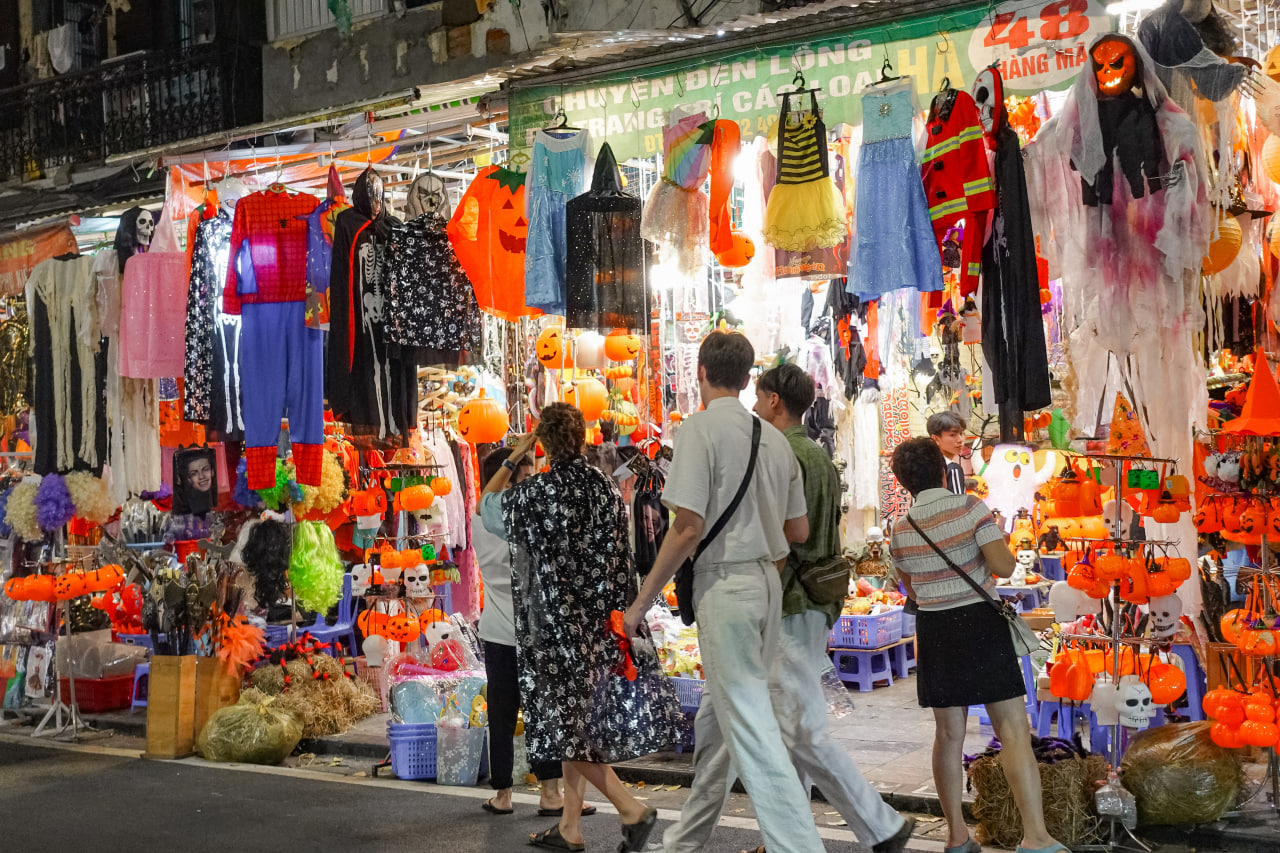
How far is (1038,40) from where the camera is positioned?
568cm

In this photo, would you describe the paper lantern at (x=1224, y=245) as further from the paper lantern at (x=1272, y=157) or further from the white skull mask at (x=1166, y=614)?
the white skull mask at (x=1166, y=614)

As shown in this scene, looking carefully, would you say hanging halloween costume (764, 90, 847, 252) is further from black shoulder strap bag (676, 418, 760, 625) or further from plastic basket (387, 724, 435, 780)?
plastic basket (387, 724, 435, 780)

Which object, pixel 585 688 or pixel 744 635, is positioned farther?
pixel 585 688

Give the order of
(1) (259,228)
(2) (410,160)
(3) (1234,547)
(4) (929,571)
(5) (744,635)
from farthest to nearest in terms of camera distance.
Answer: (2) (410,160) < (1) (259,228) < (3) (1234,547) < (4) (929,571) < (5) (744,635)

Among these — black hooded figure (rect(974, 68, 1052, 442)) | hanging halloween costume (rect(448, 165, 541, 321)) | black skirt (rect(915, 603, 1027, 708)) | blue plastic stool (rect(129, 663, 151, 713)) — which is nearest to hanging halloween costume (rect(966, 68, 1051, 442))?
black hooded figure (rect(974, 68, 1052, 442))

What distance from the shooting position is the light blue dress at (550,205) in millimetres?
6910

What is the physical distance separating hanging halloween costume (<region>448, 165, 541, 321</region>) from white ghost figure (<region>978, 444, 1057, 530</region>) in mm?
4411

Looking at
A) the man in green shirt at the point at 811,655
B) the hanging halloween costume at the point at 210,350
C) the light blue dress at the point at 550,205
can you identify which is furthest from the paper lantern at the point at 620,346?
the man in green shirt at the point at 811,655

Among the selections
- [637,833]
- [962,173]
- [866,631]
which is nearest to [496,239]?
[962,173]

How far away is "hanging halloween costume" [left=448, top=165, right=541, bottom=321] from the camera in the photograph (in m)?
7.16

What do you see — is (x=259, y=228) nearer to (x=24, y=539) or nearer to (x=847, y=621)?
(x=24, y=539)

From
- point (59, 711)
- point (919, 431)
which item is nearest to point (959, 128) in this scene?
point (919, 431)

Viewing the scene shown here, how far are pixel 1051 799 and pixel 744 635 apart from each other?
181 centimetres

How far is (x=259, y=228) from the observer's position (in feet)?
24.5
